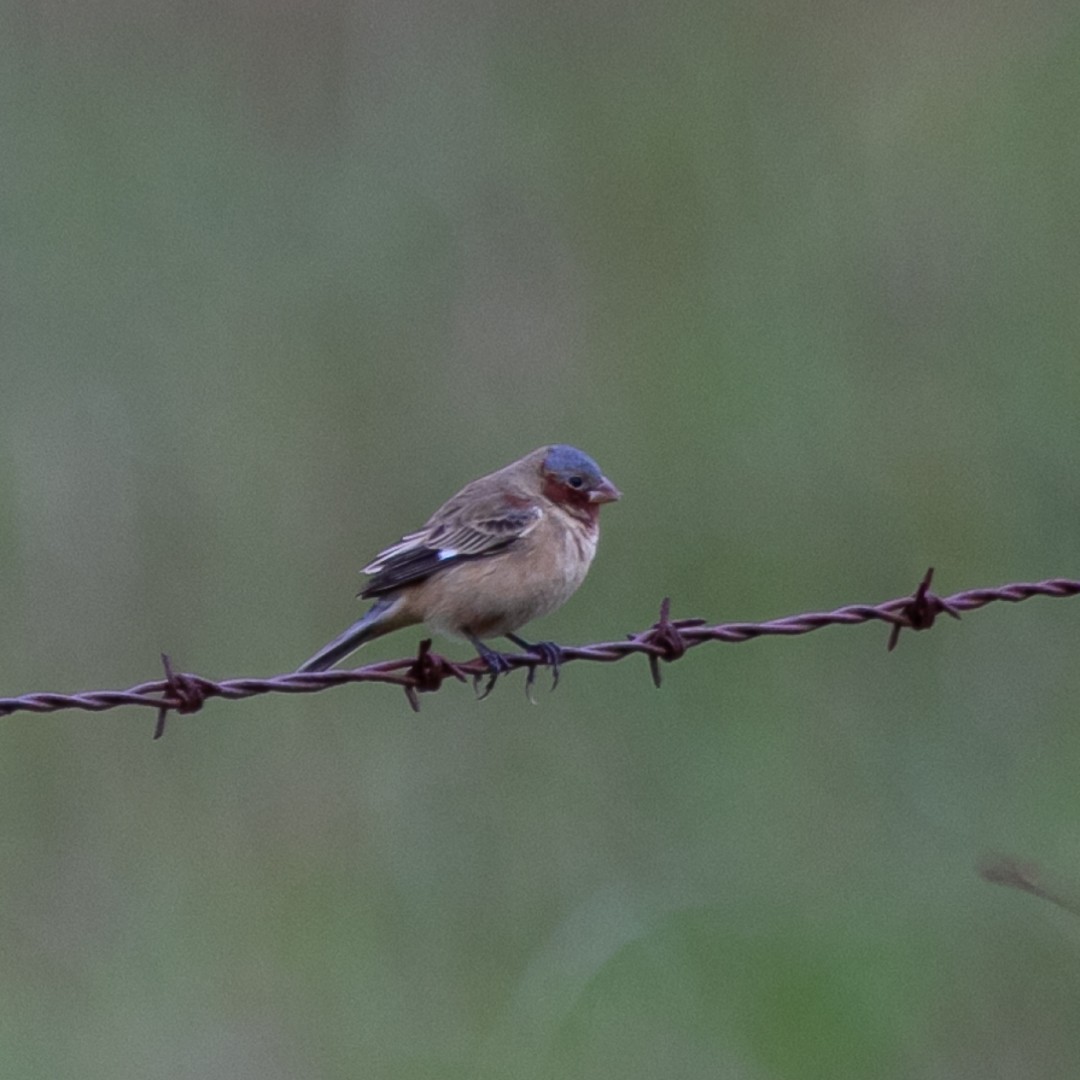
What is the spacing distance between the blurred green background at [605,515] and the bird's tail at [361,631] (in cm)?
116

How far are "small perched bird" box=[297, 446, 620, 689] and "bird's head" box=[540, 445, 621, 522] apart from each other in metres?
0.03


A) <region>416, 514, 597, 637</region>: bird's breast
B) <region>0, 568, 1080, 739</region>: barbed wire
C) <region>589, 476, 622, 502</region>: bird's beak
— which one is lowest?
<region>0, 568, 1080, 739</region>: barbed wire

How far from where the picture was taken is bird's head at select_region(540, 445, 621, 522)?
20.8ft

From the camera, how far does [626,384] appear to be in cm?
864

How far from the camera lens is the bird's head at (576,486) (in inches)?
250

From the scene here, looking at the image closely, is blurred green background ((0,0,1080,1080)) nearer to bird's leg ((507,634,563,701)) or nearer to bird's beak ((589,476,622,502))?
bird's leg ((507,634,563,701))

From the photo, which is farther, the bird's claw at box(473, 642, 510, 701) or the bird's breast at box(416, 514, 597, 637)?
the bird's breast at box(416, 514, 597, 637)

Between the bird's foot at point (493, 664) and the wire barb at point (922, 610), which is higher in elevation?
the wire barb at point (922, 610)

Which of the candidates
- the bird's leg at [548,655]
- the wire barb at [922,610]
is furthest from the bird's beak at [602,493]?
the wire barb at [922,610]

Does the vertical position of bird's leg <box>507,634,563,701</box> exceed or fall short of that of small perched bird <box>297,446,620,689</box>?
it falls short

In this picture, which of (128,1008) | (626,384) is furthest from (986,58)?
(128,1008)

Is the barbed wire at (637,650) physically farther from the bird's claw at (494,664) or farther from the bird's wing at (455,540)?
the bird's wing at (455,540)

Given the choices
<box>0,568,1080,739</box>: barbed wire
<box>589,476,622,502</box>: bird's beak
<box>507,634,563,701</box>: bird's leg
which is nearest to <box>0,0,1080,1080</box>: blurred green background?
<box>507,634,563,701</box>: bird's leg

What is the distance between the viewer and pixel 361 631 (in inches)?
235
